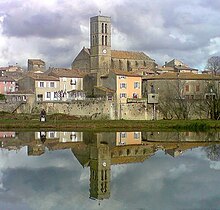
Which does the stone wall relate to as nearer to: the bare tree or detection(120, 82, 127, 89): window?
detection(120, 82, 127, 89): window

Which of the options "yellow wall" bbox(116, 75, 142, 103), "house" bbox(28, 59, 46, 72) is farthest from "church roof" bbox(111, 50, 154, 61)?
"house" bbox(28, 59, 46, 72)

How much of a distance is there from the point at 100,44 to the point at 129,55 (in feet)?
25.9

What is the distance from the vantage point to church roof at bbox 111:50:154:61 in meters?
86.4

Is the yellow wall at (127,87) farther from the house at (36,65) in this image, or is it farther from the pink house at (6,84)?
the house at (36,65)

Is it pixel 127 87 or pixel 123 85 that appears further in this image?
pixel 127 87

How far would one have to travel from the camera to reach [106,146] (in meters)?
31.7

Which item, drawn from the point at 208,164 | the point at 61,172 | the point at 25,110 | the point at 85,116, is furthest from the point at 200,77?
the point at 61,172

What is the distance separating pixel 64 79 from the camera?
7150 cm

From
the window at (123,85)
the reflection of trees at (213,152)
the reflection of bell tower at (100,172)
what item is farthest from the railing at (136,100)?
the reflection of bell tower at (100,172)

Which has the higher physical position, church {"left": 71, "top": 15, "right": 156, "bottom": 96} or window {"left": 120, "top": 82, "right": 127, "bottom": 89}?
church {"left": 71, "top": 15, "right": 156, "bottom": 96}

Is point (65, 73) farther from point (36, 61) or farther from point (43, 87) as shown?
point (36, 61)

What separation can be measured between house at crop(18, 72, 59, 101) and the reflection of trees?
38.0 m

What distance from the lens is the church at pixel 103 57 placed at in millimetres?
82750

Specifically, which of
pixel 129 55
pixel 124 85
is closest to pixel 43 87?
pixel 124 85
